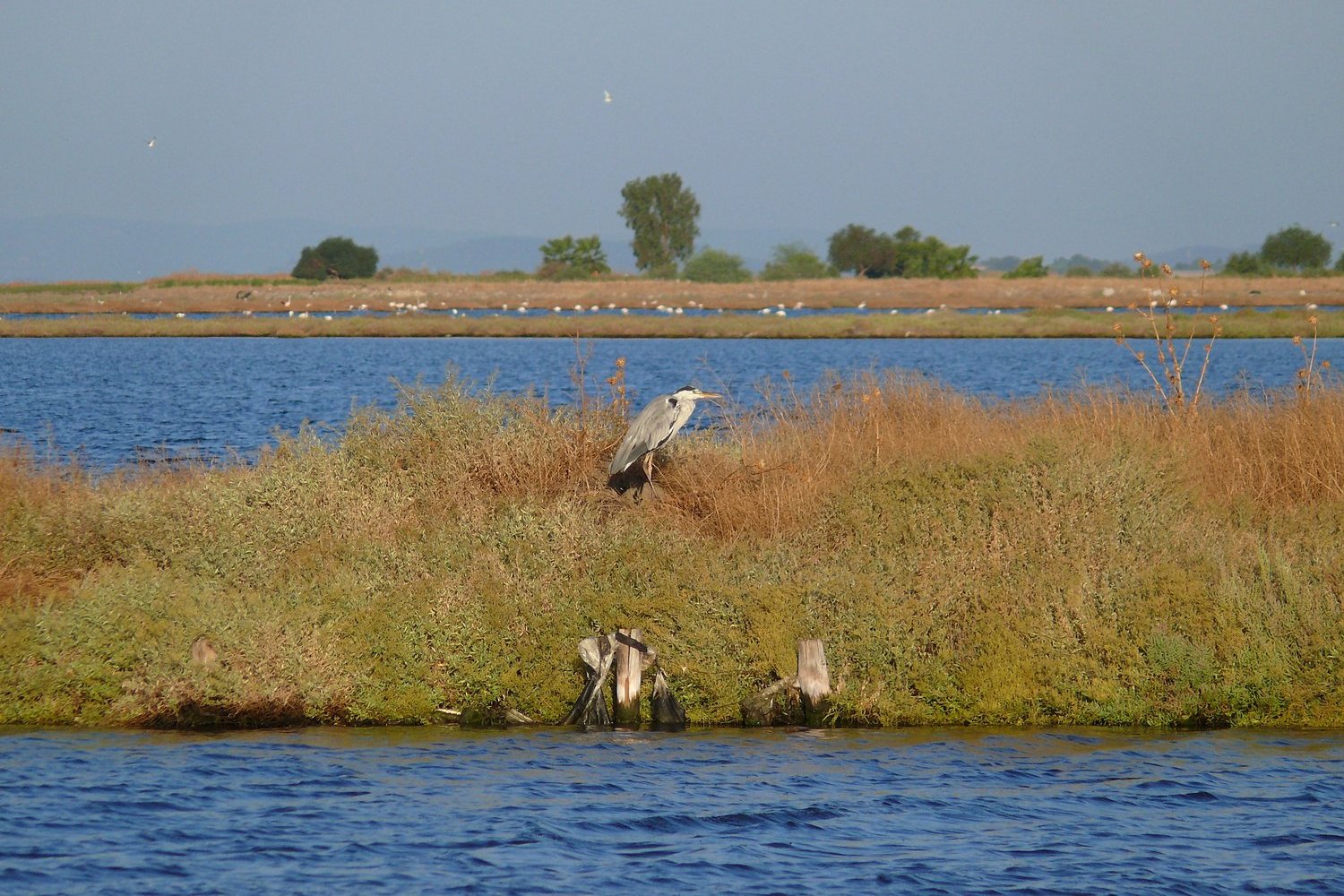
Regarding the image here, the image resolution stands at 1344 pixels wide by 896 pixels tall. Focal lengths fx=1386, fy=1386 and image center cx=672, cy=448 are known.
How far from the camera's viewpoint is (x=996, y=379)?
136 feet

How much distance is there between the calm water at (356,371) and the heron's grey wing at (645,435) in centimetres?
310

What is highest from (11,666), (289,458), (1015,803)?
(289,458)

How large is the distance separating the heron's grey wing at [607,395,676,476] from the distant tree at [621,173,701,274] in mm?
107184

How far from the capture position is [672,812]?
8.60 metres

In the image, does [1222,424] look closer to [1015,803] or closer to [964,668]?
[964,668]

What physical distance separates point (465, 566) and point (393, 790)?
2.60 m

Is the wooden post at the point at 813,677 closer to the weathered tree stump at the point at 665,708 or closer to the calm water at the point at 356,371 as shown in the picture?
the weathered tree stump at the point at 665,708

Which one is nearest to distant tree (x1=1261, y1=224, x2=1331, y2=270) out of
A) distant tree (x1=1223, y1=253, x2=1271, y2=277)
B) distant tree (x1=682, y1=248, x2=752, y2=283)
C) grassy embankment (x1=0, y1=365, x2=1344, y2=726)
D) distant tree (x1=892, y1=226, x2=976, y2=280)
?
distant tree (x1=1223, y1=253, x2=1271, y2=277)

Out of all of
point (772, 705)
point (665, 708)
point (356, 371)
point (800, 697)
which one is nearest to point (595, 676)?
point (665, 708)

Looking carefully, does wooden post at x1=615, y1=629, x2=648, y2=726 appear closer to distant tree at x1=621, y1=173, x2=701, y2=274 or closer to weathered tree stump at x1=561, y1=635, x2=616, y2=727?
weathered tree stump at x1=561, y1=635, x2=616, y2=727

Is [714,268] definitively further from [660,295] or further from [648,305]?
[648,305]

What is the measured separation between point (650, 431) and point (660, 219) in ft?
360

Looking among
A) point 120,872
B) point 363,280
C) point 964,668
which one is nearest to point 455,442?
point 964,668

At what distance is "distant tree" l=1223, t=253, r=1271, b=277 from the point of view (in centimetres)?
10219
